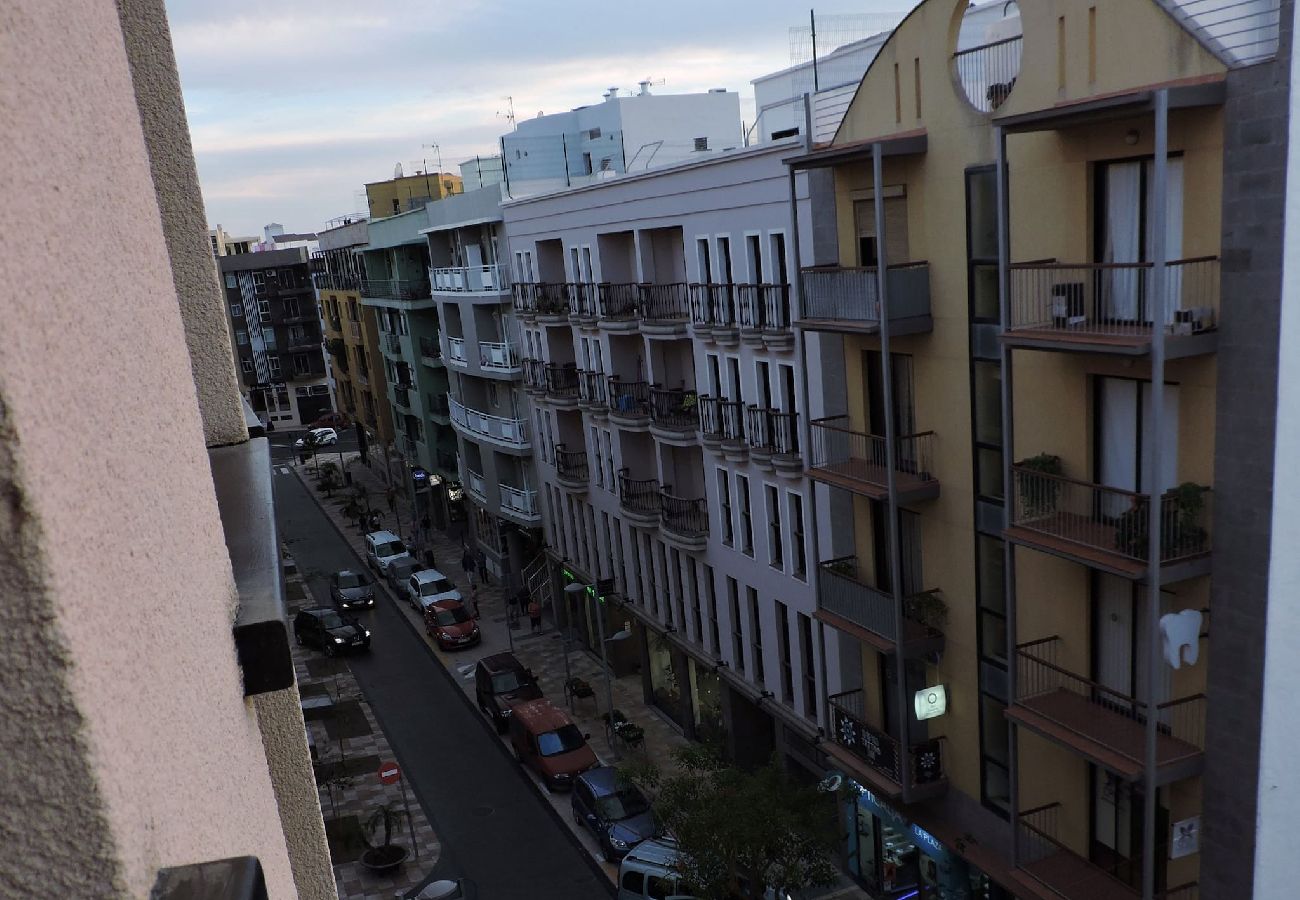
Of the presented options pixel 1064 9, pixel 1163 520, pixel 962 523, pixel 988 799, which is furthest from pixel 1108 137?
pixel 988 799

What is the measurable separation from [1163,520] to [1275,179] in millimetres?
4474

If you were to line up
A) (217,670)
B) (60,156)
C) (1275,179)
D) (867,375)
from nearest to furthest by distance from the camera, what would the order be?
(60,156) → (217,670) → (1275,179) → (867,375)

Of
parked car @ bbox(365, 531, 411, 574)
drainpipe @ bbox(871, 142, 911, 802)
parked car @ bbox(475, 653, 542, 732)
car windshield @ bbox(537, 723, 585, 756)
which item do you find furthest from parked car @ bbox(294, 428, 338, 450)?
drainpipe @ bbox(871, 142, 911, 802)

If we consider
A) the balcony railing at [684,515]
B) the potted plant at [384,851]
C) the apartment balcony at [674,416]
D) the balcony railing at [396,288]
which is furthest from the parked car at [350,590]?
the apartment balcony at [674,416]

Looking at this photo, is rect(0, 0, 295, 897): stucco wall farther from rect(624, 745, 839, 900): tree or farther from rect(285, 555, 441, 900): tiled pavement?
rect(285, 555, 441, 900): tiled pavement

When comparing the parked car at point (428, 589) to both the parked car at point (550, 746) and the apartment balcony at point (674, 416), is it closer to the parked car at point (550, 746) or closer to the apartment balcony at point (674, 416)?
the parked car at point (550, 746)

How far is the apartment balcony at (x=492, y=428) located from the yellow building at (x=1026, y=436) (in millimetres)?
23028

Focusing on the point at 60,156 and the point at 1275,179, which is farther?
the point at 1275,179

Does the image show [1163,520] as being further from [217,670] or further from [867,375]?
[217,670]

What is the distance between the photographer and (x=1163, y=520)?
14.5 metres

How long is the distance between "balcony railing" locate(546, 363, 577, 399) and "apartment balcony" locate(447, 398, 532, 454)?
18.0 ft

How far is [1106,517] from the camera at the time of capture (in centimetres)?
1596

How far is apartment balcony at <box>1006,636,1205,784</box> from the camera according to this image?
49.5ft

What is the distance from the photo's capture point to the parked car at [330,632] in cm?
4394
